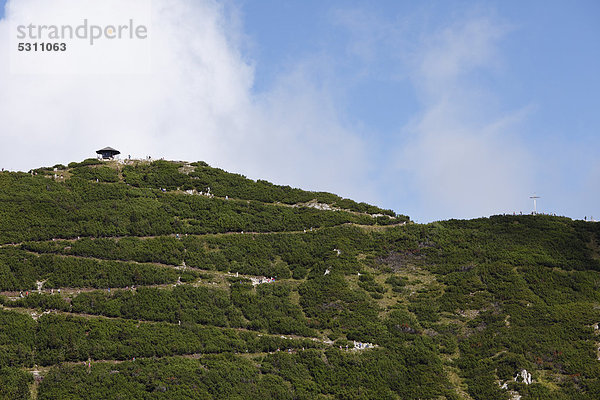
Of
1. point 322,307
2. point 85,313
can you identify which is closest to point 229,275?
point 322,307

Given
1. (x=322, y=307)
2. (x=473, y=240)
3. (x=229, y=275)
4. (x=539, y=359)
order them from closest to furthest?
(x=539, y=359), (x=322, y=307), (x=229, y=275), (x=473, y=240)

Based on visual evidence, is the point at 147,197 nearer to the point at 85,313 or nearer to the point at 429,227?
the point at 85,313

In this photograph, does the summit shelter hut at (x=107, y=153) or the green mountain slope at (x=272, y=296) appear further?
the summit shelter hut at (x=107, y=153)

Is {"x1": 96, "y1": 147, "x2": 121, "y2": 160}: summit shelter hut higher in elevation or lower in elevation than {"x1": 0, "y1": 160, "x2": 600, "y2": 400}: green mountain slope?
higher

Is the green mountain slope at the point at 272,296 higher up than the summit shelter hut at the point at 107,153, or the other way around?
the summit shelter hut at the point at 107,153

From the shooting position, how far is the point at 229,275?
65.1 metres

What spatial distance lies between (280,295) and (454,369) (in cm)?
1781

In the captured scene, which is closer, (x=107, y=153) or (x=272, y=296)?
(x=272, y=296)

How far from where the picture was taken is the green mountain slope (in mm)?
48844

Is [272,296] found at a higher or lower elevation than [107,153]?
lower

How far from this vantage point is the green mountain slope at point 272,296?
48.8 metres

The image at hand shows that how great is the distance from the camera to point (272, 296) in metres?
61.7

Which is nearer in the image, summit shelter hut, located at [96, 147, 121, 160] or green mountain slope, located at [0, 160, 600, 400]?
green mountain slope, located at [0, 160, 600, 400]

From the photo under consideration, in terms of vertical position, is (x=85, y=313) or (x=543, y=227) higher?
(x=543, y=227)
